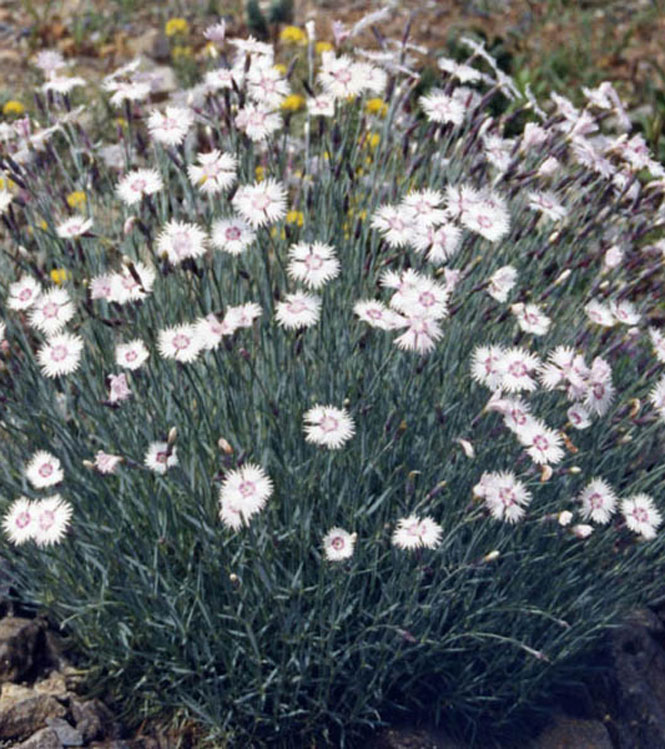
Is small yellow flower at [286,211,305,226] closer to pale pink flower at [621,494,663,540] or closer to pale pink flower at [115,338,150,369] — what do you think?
pale pink flower at [115,338,150,369]

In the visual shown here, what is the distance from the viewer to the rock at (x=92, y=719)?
280 cm

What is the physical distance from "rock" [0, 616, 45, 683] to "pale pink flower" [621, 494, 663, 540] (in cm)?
172

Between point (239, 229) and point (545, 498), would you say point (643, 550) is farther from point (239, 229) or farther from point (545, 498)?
point (239, 229)

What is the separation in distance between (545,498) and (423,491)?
0.39m

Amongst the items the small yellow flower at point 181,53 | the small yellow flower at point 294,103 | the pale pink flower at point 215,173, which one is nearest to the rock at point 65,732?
the pale pink flower at point 215,173

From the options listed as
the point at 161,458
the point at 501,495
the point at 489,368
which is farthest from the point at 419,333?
the point at 161,458

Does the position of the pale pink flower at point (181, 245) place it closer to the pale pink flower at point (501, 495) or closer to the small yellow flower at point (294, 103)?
the pale pink flower at point (501, 495)

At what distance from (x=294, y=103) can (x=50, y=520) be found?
344 centimetres

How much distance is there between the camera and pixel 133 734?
2.91 m

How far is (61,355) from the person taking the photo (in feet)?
7.81

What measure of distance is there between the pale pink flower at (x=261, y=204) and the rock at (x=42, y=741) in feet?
4.81

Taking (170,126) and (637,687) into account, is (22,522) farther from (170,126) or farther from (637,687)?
(637,687)

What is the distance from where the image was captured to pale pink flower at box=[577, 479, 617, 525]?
262 centimetres

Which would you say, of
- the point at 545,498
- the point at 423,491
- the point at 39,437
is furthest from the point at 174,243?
the point at 545,498
